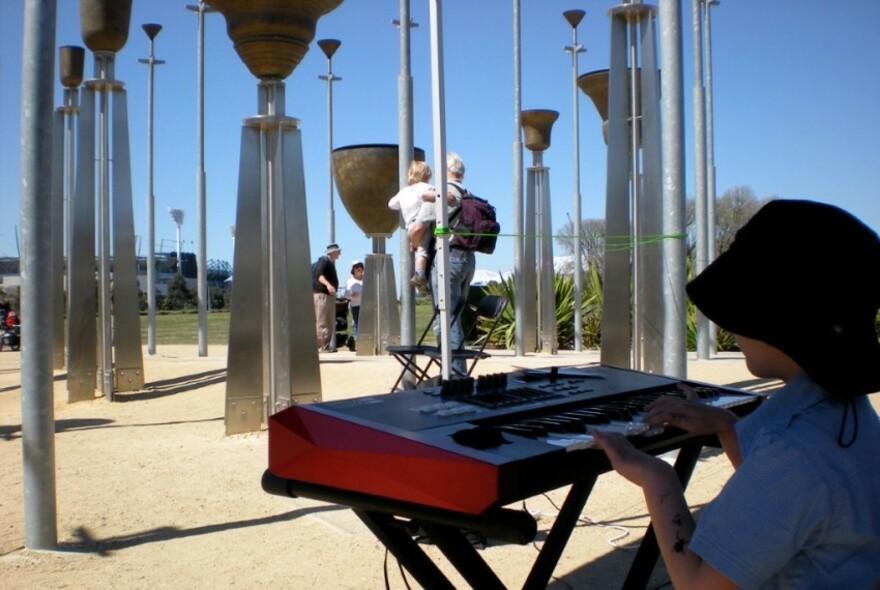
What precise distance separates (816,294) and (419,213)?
515cm

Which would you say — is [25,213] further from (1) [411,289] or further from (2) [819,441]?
(1) [411,289]

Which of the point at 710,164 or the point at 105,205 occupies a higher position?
the point at 710,164

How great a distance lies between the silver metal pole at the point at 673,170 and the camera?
18.9 ft

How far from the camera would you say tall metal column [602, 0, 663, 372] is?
6406mm

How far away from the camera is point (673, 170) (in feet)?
19.0

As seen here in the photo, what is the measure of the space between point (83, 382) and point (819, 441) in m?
9.30

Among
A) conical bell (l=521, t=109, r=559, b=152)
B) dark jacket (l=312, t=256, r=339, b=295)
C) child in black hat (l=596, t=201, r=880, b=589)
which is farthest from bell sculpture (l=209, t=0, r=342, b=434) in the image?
conical bell (l=521, t=109, r=559, b=152)

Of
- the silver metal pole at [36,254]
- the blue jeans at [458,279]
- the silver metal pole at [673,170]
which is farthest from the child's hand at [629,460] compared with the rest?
the blue jeans at [458,279]

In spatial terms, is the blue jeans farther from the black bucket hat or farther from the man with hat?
the man with hat

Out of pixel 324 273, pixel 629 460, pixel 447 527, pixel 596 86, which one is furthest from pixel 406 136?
pixel 629 460

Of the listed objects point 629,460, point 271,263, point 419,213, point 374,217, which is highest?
point 374,217

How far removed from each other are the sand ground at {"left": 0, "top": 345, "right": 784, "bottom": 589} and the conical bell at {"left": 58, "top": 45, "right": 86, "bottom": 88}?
212 inches

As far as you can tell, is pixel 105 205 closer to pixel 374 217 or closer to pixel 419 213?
pixel 374 217

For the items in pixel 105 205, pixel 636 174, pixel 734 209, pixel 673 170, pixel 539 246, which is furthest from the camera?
pixel 734 209
